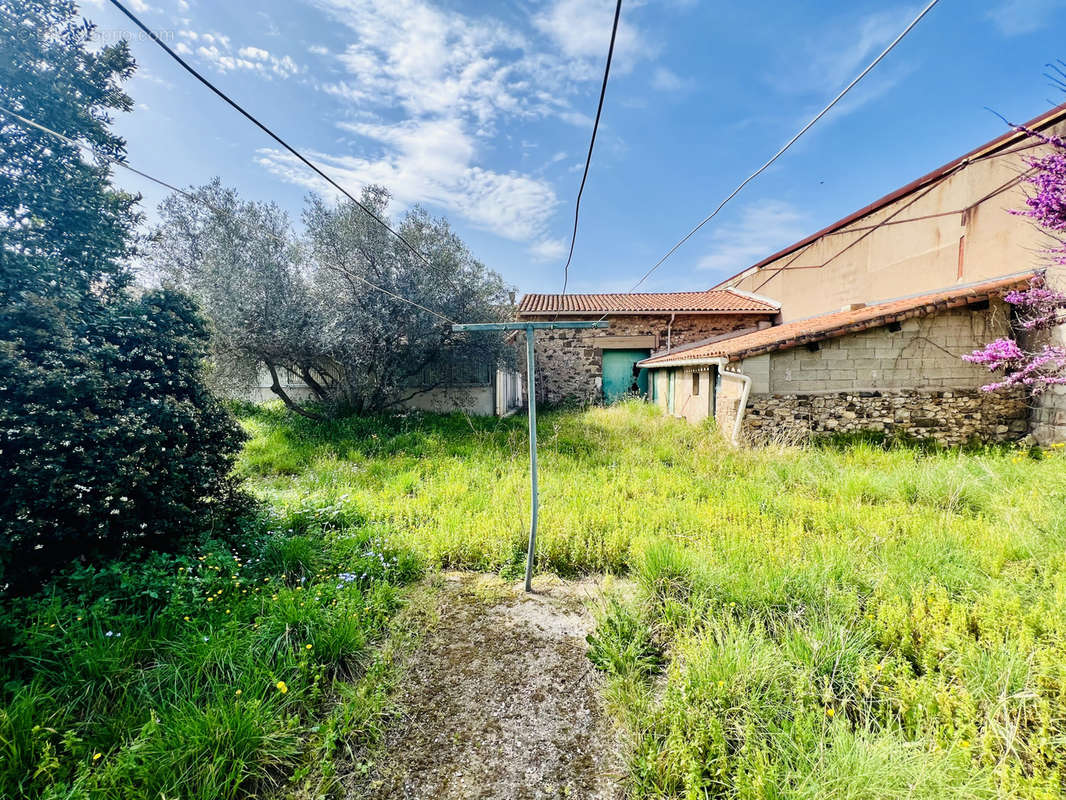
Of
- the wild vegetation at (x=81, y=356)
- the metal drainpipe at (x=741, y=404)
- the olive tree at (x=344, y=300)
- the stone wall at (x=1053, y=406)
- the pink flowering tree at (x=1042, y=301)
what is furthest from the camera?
the olive tree at (x=344, y=300)

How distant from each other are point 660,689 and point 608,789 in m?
0.60

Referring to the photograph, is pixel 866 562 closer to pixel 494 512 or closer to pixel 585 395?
pixel 494 512

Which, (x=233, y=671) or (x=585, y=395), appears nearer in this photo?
(x=233, y=671)

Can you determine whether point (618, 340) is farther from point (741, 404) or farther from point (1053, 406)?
point (1053, 406)

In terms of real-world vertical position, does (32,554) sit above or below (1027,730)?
above

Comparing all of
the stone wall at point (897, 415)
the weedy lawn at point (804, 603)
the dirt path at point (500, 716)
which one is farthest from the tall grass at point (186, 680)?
the stone wall at point (897, 415)

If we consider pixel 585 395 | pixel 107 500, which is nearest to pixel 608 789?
pixel 107 500

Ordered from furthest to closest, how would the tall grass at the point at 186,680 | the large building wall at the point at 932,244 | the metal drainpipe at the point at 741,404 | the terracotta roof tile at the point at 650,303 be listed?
the terracotta roof tile at the point at 650,303, the metal drainpipe at the point at 741,404, the large building wall at the point at 932,244, the tall grass at the point at 186,680

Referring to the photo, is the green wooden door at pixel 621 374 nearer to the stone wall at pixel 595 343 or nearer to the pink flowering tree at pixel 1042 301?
the stone wall at pixel 595 343

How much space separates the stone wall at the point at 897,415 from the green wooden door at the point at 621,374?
701 centimetres

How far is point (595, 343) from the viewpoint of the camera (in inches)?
564

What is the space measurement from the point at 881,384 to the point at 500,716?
8926 millimetres

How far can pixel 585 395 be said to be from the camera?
14.6 meters

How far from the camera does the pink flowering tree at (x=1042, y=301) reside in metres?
3.88
